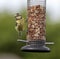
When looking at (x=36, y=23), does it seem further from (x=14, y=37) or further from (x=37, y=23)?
(x=14, y=37)

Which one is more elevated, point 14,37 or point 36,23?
point 36,23

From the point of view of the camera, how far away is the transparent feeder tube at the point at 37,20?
6.12 meters

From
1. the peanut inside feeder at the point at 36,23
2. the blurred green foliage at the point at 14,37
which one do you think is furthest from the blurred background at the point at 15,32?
the peanut inside feeder at the point at 36,23

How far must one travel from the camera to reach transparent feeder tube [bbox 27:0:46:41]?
20.1 feet

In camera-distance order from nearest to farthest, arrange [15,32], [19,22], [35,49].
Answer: [35,49] < [19,22] < [15,32]

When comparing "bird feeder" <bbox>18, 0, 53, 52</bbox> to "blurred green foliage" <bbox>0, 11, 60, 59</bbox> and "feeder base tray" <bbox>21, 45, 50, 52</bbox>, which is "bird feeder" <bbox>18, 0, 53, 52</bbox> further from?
"blurred green foliage" <bbox>0, 11, 60, 59</bbox>

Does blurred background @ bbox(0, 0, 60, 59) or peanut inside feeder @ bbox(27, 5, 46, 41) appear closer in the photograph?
peanut inside feeder @ bbox(27, 5, 46, 41)

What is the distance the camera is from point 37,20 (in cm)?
614

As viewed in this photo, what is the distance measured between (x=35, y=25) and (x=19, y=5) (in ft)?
46.7

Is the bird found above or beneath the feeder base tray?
above

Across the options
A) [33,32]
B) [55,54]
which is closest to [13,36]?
[55,54]

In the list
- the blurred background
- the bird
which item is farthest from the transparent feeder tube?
the blurred background

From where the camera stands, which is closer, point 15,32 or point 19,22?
point 19,22

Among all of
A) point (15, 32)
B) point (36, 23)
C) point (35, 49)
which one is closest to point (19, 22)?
point (36, 23)
